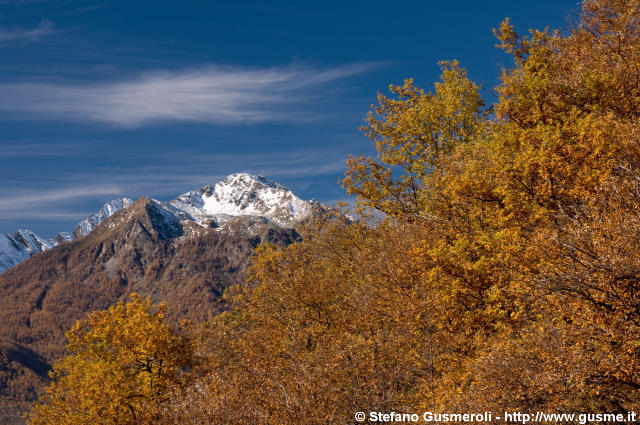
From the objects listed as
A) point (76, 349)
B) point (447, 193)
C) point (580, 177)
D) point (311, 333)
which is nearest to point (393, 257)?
point (447, 193)

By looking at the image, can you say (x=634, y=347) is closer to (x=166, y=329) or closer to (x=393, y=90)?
(x=393, y=90)

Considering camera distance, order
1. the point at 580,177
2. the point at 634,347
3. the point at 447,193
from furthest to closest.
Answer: the point at 447,193 < the point at 580,177 < the point at 634,347

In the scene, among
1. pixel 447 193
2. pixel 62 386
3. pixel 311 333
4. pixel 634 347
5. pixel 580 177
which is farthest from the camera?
pixel 62 386

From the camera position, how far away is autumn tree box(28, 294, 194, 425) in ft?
119

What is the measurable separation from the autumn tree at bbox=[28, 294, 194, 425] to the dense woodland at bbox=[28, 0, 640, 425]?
0.60 feet

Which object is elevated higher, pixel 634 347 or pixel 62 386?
pixel 634 347

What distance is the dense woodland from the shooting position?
17234 mm

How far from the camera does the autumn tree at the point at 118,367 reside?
36125 millimetres

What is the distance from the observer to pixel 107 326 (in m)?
42.7

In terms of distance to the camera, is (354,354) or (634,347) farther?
(354,354)

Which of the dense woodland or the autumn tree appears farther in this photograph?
the autumn tree

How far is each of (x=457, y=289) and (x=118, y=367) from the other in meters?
29.3

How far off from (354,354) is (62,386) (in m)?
35.4

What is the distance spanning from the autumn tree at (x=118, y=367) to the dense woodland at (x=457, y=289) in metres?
0.18
